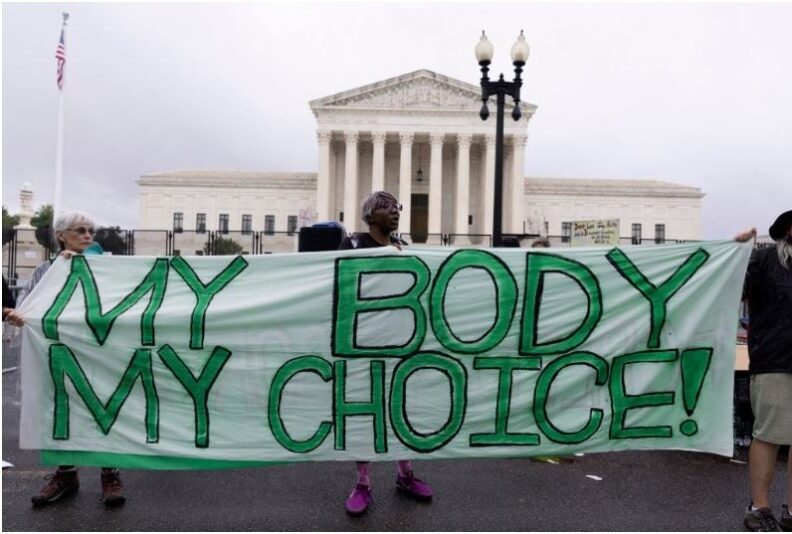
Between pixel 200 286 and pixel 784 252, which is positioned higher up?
pixel 784 252

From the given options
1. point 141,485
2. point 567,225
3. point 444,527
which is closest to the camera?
point 444,527

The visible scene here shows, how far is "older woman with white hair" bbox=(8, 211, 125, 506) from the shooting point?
340 centimetres

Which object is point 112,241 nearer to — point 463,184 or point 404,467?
point 404,467

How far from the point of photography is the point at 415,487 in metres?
3.58

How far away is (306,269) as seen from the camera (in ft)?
11.6

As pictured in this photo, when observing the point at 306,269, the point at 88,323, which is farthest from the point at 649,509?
the point at 88,323

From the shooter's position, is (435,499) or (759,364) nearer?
(759,364)

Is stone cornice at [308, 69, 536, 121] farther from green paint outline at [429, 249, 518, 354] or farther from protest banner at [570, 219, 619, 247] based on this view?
green paint outline at [429, 249, 518, 354]

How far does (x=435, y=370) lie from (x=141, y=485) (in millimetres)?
2275

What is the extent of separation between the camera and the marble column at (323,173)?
2063 inches

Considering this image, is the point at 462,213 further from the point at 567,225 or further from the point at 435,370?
the point at 435,370

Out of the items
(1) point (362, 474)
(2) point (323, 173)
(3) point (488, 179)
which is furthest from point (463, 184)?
(1) point (362, 474)

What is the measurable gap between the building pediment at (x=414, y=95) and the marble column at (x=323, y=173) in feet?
8.57

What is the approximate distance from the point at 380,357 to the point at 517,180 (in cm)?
5091
